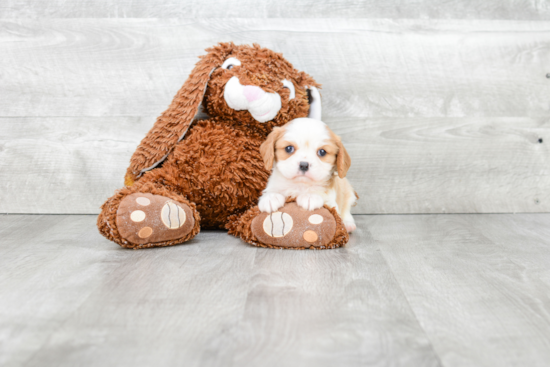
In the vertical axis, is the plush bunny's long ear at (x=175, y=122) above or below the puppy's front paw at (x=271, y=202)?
above

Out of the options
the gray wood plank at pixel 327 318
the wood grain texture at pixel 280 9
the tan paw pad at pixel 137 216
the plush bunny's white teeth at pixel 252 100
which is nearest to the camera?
the gray wood plank at pixel 327 318

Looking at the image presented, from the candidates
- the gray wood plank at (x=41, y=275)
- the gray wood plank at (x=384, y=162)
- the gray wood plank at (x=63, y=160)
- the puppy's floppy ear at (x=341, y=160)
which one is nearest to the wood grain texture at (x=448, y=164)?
the gray wood plank at (x=384, y=162)

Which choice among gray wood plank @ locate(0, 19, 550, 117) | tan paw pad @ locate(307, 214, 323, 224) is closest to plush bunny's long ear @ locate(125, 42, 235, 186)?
gray wood plank @ locate(0, 19, 550, 117)

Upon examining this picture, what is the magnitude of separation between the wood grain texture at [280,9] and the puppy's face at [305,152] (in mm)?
556

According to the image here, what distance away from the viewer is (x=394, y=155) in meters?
1.53

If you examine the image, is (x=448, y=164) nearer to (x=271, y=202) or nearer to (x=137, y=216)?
(x=271, y=202)

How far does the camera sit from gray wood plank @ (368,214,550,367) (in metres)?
0.64

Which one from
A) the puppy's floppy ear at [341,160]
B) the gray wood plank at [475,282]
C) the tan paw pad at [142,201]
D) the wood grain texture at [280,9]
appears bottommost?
the gray wood plank at [475,282]

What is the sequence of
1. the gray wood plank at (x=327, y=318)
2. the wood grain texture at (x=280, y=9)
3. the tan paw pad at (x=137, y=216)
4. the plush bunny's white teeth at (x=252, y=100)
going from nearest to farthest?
the gray wood plank at (x=327, y=318), the tan paw pad at (x=137, y=216), the plush bunny's white teeth at (x=252, y=100), the wood grain texture at (x=280, y=9)

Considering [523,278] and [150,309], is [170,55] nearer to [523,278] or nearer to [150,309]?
[150,309]

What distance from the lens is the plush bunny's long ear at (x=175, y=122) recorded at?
1193 mm

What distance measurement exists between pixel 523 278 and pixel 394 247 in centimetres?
29

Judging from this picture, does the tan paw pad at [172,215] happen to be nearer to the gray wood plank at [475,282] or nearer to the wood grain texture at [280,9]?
the gray wood plank at [475,282]

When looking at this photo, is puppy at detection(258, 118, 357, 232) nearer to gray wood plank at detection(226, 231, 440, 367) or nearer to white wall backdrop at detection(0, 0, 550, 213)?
gray wood plank at detection(226, 231, 440, 367)
